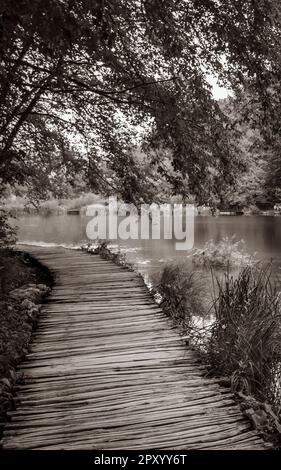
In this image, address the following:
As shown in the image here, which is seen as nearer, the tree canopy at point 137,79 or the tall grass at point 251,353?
the tree canopy at point 137,79

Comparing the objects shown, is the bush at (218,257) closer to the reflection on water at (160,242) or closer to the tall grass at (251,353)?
the reflection on water at (160,242)

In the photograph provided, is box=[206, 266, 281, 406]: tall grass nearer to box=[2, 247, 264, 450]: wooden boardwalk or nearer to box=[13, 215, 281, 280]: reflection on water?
box=[2, 247, 264, 450]: wooden boardwalk

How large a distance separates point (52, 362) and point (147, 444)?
5.41 feet

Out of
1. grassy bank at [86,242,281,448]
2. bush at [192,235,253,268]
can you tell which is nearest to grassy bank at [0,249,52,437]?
grassy bank at [86,242,281,448]

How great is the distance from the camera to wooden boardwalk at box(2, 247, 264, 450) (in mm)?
2977

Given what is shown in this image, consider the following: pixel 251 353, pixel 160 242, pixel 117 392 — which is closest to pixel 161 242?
pixel 160 242

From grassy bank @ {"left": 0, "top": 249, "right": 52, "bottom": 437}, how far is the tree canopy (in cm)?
201

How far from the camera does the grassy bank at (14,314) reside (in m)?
3.96

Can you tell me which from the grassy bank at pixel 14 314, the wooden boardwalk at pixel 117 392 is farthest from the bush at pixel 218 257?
the wooden boardwalk at pixel 117 392

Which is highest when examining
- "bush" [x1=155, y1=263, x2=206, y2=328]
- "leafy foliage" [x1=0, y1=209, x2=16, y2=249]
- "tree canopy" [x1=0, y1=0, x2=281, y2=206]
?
"tree canopy" [x1=0, y1=0, x2=281, y2=206]

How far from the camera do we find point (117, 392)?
11.9 ft

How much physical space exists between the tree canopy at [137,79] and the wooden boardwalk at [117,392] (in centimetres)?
264

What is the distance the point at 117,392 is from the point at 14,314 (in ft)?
8.94
